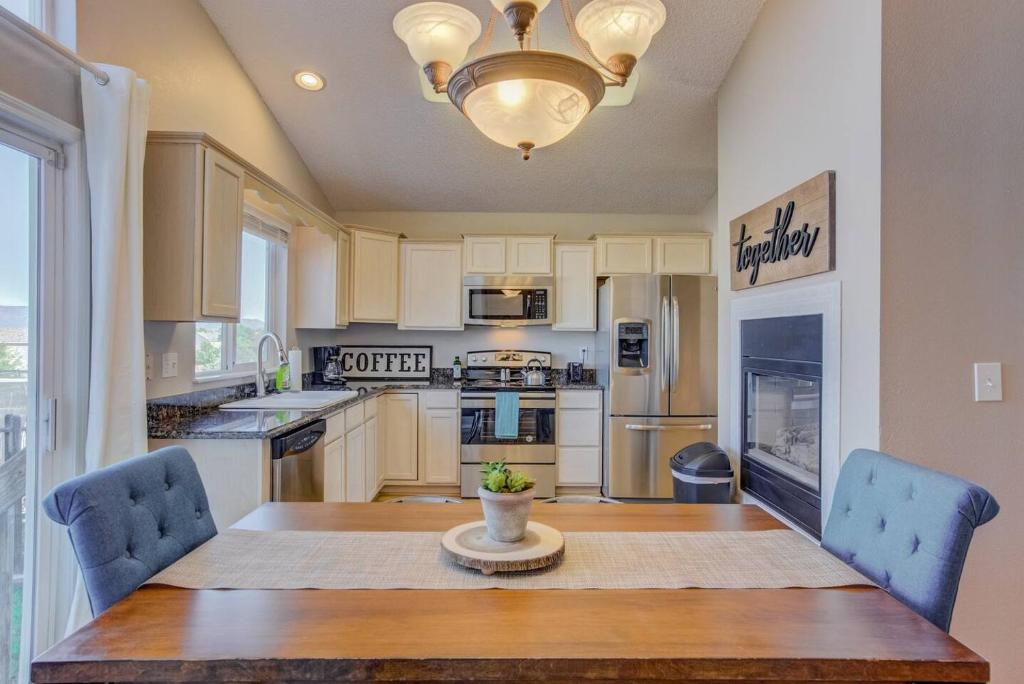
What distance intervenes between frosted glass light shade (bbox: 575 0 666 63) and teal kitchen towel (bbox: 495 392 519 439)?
2.79m

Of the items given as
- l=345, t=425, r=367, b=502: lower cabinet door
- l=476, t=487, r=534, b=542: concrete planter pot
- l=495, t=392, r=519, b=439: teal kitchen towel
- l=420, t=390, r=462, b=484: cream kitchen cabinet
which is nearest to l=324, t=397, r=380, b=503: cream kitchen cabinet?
l=345, t=425, r=367, b=502: lower cabinet door

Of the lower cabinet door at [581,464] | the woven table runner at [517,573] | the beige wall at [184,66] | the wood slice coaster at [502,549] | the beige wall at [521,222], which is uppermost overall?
the beige wall at [184,66]

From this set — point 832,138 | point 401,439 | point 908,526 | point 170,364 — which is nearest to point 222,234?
point 170,364

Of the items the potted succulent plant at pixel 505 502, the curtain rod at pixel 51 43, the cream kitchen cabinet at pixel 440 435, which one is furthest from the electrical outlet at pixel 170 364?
the potted succulent plant at pixel 505 502

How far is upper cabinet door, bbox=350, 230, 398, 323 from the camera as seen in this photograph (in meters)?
4.18

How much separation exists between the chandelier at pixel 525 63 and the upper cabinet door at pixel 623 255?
2.77 m

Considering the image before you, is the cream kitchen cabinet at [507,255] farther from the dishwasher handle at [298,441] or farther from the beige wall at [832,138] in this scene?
the dishwasher handle at [298,441]

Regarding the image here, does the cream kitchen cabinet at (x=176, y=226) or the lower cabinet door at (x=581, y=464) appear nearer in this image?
the cream kitchen cabinet at (x=176, y=226)

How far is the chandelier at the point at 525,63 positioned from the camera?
136 centimetres

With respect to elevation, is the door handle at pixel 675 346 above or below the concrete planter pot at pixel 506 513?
above

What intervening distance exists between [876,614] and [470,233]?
3.88m

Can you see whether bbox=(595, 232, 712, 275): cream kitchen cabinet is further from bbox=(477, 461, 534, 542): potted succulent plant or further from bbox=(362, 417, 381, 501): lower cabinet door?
bbox=(477, 461, 534, 542): potted succulent plant

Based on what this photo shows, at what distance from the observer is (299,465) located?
7.75 ft

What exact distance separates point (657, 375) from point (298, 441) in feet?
8.33
